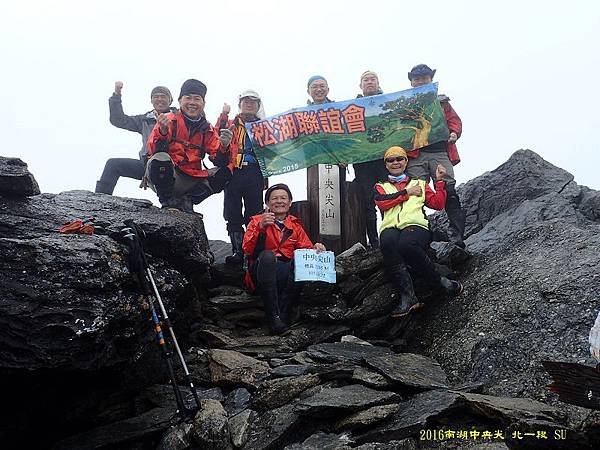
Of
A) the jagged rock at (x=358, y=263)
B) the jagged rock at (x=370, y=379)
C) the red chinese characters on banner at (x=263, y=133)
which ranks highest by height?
the red chinese characters on banner at (x=263, y=133)

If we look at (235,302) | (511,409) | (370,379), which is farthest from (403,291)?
(511,409)

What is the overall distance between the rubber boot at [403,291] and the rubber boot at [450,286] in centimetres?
48

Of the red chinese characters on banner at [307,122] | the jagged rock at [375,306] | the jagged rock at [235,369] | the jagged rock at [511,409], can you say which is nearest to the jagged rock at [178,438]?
the jagged rock at [235,369]

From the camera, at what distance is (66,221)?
6.82 meters

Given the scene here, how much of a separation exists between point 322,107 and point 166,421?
6559 millimetres

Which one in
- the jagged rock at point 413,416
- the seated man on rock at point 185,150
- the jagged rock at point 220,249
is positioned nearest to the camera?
the jagged rock at point 413,416

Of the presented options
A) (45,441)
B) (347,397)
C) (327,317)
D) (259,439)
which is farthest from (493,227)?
(45,441)

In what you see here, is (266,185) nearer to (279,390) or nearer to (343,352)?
(343,352)

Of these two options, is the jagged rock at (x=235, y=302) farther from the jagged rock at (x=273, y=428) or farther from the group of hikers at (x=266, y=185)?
the jagged rock at (x=273, y=428)

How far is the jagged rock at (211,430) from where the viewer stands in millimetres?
5211

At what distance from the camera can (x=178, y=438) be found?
17.5 ft

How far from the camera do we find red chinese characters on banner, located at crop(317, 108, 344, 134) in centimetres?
1008

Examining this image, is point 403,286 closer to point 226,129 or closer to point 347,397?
point 347,397

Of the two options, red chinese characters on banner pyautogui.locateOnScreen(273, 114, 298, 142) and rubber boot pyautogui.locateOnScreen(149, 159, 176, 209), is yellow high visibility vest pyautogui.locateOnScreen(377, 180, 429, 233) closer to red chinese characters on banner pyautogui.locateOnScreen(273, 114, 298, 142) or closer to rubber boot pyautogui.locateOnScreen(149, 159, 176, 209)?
red chinese characters on banner pyautogui.locateOnScreen(273, 114, 298, 142)
